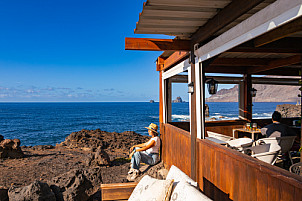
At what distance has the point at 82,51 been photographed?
71.7m

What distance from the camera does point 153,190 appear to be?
7.17 feet

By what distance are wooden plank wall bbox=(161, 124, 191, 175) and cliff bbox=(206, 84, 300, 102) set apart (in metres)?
106

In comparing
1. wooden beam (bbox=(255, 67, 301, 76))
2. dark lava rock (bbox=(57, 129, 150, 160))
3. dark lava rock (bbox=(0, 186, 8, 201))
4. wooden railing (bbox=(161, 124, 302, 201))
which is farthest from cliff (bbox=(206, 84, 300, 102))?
dark lava rock (bbox=(0, 186, 8, 201))

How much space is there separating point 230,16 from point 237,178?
177 centimetres

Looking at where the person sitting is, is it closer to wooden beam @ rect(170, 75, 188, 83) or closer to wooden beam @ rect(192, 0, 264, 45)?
wooden beam @ rect(192, 0, 264, 45)

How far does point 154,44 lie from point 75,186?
2.53 meters

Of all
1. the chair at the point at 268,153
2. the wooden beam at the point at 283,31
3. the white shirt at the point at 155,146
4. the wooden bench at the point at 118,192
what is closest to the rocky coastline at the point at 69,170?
the white shirt at the point at 155,146

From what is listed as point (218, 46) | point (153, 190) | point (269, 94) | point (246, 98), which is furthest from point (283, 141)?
point (269, 94)

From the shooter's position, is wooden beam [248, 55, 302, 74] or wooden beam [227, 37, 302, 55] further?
wooden beam [248, 55, 302, 74]

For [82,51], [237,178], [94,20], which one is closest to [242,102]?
[237,178]

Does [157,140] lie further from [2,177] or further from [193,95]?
[2,177]

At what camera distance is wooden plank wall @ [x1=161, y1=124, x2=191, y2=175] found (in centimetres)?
436

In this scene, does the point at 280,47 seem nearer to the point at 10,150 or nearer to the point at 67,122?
the point at 10,150

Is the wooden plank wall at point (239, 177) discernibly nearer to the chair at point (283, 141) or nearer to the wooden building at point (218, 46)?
the wooden building at point (218, 46)
